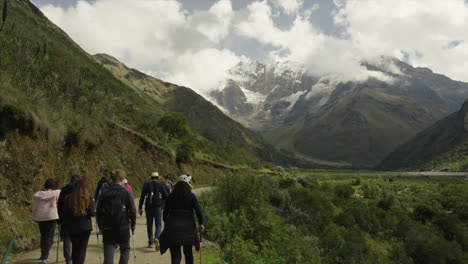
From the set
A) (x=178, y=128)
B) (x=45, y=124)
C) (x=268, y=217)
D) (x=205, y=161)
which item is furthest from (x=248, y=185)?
(x=178, y=128)

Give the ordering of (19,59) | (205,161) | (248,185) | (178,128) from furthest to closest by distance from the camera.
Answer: (178,128) → (205,161) → (248,185) → (19,59)

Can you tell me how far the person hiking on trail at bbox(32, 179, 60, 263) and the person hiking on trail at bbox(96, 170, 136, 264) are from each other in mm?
2910

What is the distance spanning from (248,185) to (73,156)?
38.1 feet

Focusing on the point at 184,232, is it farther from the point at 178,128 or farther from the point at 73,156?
the point at 178,128

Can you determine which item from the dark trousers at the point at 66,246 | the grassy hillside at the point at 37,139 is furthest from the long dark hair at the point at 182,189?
the grassy hillside at the point at 37,139

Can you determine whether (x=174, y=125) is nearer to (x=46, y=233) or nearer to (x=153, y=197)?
(x=153, y=197)

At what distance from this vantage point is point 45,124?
52.4 feet

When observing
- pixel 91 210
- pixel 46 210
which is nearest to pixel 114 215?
pixel 91 210

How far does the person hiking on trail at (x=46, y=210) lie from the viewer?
9289mm

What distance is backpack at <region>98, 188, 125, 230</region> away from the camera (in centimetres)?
731

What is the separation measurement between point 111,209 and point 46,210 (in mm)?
3370

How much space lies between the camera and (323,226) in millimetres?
48094

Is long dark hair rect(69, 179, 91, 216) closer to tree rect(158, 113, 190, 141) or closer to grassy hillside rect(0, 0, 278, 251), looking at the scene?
grassy hillside rect(0, 0, 278, 251)

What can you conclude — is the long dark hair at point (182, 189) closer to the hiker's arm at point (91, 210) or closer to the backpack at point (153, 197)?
the hiker's arm at point (91, 210)
